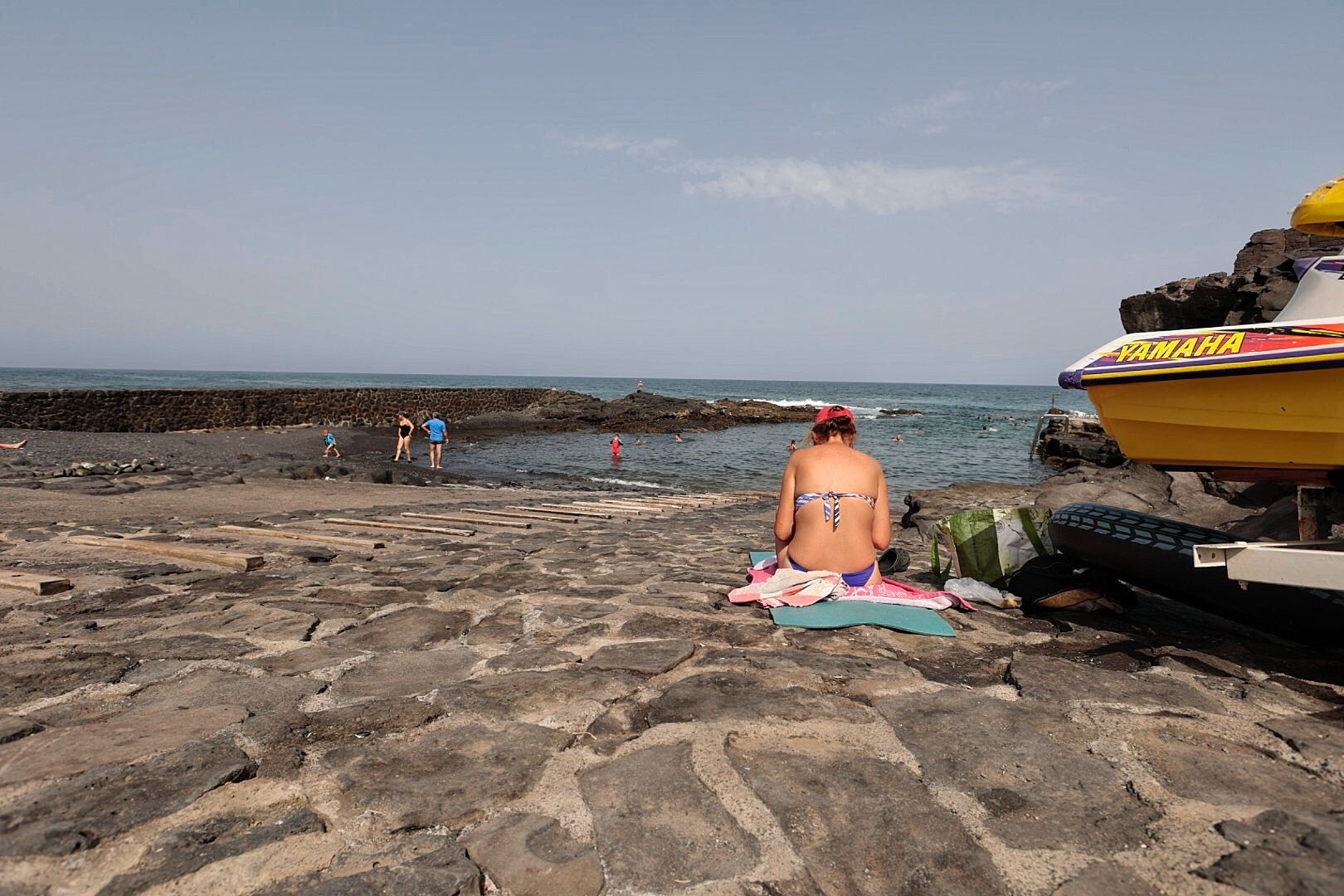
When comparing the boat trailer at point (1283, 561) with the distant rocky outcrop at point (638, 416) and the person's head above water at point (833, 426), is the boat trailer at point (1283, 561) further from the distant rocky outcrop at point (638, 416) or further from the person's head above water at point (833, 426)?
the distant rocky outcrop at point (638, 416)

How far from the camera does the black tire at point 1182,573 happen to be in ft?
11.2

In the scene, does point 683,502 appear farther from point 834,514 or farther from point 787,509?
point 834,514

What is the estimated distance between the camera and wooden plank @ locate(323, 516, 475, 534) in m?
7.88

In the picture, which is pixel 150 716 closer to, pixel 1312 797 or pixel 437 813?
pixel 437 813

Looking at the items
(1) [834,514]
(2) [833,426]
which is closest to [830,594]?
(1) [834,514]

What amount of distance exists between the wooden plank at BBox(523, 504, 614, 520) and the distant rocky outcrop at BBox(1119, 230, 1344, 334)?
22.8 feet

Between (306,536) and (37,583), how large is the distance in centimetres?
255

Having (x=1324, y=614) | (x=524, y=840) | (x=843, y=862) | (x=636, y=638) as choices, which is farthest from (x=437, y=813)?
→ (x=1324, y=614)

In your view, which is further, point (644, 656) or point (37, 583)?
point (37, 583)

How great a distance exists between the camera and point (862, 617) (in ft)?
13.3

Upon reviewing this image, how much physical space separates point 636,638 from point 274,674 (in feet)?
5.58

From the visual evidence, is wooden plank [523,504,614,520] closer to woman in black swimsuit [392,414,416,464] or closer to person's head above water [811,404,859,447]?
person's head above water [811,404,859,447]

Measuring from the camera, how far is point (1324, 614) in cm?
335

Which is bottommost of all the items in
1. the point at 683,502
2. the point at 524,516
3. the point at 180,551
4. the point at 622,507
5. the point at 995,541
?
the point at 683,502
